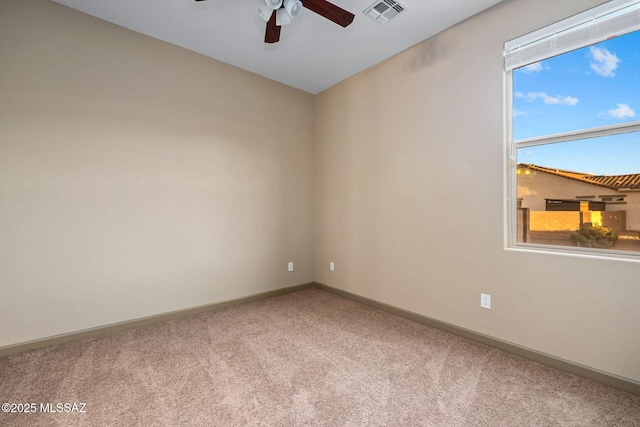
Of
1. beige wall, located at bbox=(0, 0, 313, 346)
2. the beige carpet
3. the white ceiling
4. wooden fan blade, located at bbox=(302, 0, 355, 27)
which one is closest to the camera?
the beige carpet

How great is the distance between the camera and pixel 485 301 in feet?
7.93

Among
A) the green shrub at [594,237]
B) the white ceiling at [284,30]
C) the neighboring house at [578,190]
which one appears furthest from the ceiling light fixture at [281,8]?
the green shrub at [594,237]

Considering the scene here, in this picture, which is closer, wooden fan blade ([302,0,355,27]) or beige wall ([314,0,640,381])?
wooden fan blade ([302,0,355,27])

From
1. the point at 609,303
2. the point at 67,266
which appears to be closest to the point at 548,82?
the point at 609,303

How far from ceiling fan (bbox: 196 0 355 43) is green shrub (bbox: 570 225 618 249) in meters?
2.27

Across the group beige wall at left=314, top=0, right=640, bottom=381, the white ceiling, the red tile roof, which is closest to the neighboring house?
the red tile roof

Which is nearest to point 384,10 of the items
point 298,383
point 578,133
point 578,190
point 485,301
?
point 578,133

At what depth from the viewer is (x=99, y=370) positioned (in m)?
2.01

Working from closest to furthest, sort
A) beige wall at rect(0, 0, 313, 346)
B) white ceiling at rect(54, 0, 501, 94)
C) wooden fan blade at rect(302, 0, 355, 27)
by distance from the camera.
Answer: wooden fan blade at rect(302, 0, 355, 27), beige wall at rect(0, 0, 313, 346), white ceiling at rect(54, 0, 501, 94)

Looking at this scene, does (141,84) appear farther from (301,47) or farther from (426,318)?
(426,318)

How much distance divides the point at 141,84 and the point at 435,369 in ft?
11.9

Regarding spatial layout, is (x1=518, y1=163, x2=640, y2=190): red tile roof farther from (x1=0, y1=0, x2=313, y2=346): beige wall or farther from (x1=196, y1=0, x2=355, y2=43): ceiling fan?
(x1=0, y1=0, x2=313, y2=346): beige wall

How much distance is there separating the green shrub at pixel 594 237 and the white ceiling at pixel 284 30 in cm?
193

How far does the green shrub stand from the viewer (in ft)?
6.42
